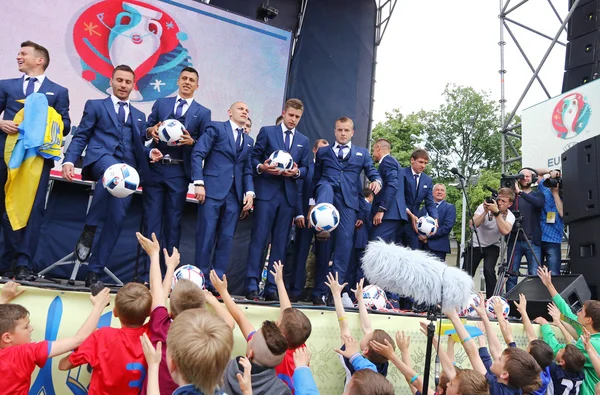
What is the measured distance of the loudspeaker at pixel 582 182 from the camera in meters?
6.43

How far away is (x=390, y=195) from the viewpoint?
6297 millimetres

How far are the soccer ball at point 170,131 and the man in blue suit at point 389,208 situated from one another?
2457 millimetres

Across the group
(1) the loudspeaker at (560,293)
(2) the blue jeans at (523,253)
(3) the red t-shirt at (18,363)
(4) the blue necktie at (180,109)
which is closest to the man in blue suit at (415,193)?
(1) the loudspeaker at (560,293)

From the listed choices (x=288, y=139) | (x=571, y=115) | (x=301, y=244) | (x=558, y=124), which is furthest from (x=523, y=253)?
(x=288, y=139)

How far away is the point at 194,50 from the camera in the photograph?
859 cm

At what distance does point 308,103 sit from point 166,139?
20.3 feet

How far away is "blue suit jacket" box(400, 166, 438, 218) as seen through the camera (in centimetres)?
672

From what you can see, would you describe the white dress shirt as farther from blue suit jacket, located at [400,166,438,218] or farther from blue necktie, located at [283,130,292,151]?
blue suit jacket, located at [400,166,438,218]

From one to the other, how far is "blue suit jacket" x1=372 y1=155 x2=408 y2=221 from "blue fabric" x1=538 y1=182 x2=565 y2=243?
7.28 feet

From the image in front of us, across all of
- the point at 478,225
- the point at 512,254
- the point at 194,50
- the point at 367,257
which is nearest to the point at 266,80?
the point at 194,50

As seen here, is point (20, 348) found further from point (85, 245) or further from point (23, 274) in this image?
point (85, 245)

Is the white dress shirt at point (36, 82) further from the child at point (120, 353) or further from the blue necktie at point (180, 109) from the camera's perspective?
the child at point (120, 353)

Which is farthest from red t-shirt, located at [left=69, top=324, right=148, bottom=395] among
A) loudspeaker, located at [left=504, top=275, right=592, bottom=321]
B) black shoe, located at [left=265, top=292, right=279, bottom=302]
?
loudspeaker, located at [left=504, top=275, right=592, bottom=321]

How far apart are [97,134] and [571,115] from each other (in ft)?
26.4
